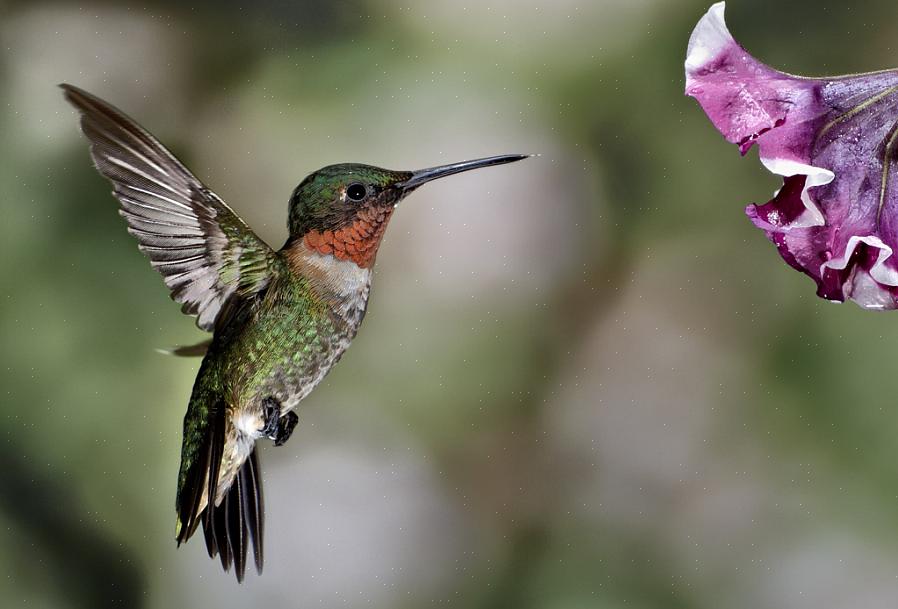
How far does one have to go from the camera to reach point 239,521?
447 mm

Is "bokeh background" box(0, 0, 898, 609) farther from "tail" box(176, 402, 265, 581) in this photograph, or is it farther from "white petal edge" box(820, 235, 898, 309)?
"white petal edge" box(820, 235, 898, 309)

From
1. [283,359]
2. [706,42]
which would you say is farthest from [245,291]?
[706,42]

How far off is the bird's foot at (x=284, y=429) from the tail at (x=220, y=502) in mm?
24

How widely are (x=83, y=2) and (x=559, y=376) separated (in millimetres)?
636

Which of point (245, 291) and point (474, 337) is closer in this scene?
point (245, 291)

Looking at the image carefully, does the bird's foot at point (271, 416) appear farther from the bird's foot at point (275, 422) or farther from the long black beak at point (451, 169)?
the long black beak at point (451, 169)

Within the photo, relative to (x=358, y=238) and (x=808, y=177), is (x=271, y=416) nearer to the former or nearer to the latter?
(x=358, y=238)

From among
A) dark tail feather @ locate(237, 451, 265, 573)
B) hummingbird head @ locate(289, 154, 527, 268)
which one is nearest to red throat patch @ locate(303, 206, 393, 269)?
hummingbird head @ locate(289, 154, 527, 268)

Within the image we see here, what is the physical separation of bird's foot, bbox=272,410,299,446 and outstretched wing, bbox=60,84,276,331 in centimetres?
5

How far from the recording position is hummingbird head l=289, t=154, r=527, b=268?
1.28 feet

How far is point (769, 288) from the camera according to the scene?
116 centimetres

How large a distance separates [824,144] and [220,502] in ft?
0.93

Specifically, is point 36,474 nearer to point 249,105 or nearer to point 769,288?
point 249,105

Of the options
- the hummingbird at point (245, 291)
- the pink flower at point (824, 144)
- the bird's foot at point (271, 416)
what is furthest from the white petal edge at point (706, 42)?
the bird's foot at point (271, 416)
